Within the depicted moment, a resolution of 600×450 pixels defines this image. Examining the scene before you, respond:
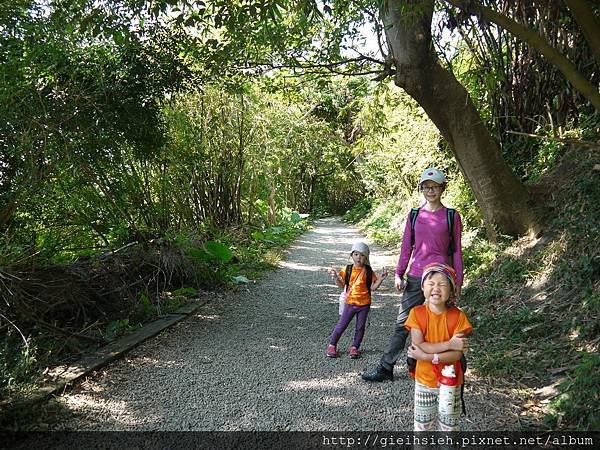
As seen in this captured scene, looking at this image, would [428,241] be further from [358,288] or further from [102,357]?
[102,357]

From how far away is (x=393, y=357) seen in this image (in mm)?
3789

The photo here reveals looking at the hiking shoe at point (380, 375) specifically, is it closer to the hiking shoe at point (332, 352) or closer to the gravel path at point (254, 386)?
the gravel path at point (254, 386)

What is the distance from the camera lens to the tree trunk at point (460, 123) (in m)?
5.69

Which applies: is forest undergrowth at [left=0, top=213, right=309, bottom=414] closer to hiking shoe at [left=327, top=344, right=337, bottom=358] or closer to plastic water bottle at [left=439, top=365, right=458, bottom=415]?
hiking shoe at [left=327, top=344, right=337, bottom=358]

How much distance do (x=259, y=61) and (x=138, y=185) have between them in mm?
2627

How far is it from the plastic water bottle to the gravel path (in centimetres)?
81

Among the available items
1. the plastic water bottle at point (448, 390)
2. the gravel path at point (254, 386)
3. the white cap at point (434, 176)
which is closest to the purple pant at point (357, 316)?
the gravel path at point (254, 386)

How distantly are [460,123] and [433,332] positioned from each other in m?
4.19

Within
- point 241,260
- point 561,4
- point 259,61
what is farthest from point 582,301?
point 241,260

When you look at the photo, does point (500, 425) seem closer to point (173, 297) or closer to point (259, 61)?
point (173, 297)

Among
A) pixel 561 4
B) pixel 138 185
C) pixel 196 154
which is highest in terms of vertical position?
pixel 561 4

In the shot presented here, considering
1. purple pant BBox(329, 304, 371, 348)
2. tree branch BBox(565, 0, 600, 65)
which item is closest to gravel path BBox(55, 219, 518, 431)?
purple pant BBox(329, 304, 371, 348)

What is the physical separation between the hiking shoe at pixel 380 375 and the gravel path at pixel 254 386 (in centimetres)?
6

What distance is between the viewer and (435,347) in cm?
246
